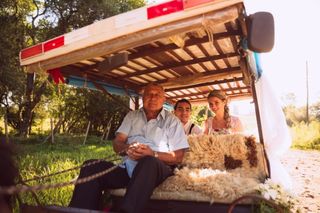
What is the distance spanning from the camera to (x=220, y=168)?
484 cm

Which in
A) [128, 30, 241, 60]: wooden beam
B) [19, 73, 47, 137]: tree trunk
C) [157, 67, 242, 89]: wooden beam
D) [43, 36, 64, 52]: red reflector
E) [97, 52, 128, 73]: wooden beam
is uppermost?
[19, 73, 47, 137]: tree trunk

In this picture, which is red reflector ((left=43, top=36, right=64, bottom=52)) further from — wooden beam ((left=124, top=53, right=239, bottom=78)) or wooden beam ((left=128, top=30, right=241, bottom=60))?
wooden beam ((left=124, top=53, right=239, bottom=78))

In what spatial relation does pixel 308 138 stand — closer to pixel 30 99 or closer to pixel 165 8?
pixel 30 99

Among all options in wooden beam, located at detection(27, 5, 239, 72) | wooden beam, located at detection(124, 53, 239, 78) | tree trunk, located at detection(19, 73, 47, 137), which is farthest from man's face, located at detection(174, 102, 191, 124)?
tree trunk, located at detection(19, 73, 47, 137)

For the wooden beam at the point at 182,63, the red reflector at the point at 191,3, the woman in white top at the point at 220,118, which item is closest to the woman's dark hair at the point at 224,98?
the woman in white top at the point at 220,118

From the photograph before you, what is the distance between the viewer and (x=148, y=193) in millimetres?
3086

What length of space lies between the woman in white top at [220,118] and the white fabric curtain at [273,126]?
1.22m

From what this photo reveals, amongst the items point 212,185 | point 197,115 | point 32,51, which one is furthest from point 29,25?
point 212,185

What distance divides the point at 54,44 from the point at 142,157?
1388 millimetres

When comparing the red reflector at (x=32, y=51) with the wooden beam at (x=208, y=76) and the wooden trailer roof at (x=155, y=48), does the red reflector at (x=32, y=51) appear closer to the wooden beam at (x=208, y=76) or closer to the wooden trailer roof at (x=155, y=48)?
the wooden trailer roof at (x=155, y=48)

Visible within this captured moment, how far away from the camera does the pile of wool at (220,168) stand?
11.4 ft

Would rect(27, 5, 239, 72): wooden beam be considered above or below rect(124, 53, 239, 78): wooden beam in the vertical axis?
below

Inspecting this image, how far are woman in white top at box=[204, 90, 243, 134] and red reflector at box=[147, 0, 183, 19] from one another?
116 inches

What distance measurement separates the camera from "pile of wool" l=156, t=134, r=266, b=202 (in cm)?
348
